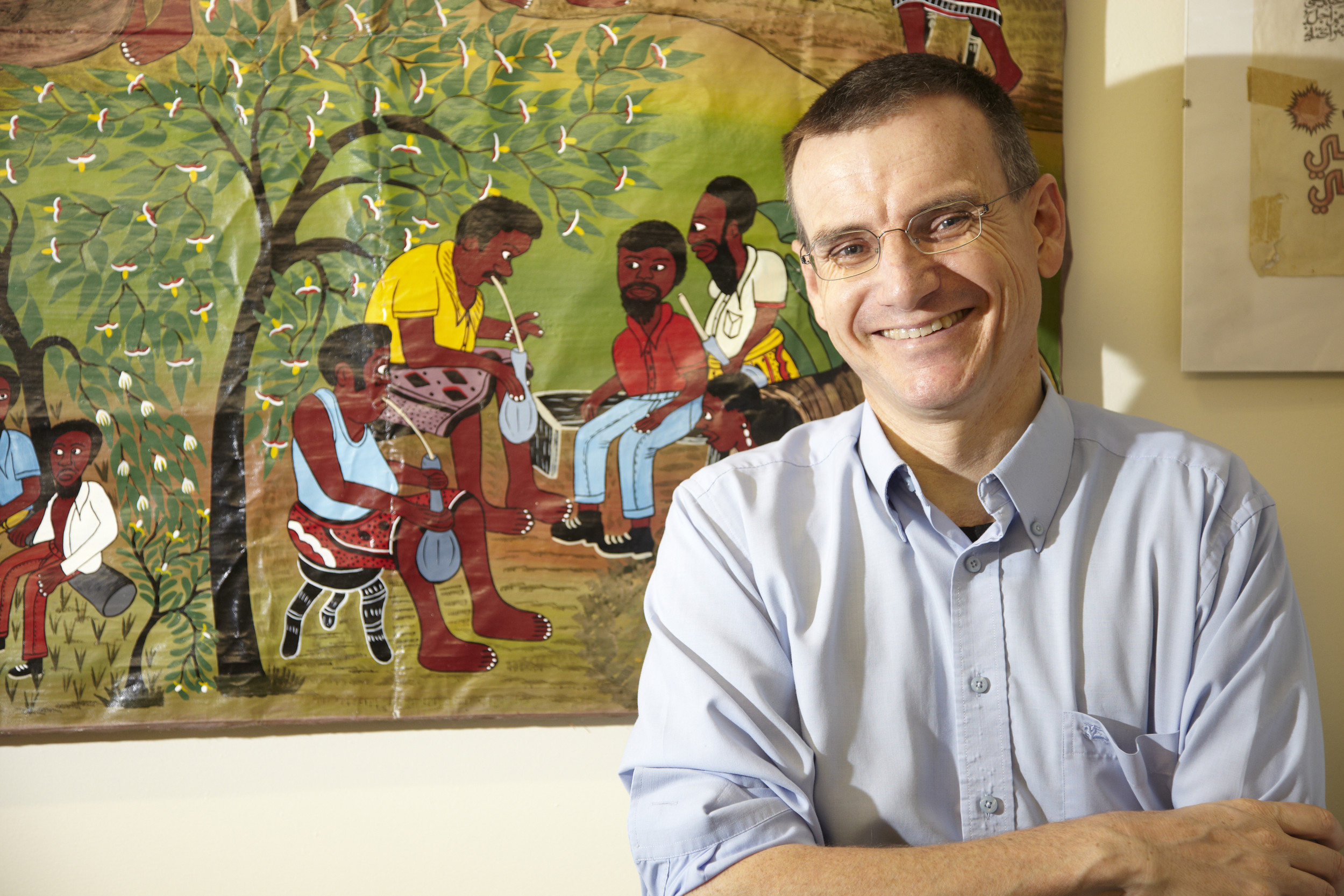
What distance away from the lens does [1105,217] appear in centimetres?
137

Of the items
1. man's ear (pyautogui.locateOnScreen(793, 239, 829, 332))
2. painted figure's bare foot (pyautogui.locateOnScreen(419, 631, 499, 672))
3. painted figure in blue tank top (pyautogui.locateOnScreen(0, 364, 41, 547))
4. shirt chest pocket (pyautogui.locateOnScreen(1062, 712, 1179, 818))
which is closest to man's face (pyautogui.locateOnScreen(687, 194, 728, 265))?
man's ear (pyautogui.locateOnScreen(793, 239, 829, 332))

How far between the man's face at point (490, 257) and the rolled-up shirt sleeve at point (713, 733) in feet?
1.85

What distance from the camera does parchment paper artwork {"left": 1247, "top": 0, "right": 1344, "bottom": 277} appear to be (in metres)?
1.33

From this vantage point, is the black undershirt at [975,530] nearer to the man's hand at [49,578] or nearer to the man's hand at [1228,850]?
the man's hand at [1228,850]

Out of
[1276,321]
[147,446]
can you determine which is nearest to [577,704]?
[147,446]

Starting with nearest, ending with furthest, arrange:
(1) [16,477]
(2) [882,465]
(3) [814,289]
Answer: (2) [882,465] < (3) [814,289] < (1) [16,477]

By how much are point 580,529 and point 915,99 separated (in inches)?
31.3

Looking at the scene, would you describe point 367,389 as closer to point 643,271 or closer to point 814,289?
point 643,271

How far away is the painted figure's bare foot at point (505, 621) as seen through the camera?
1295 millimetres

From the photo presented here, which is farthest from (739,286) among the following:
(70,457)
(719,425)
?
(70,457)

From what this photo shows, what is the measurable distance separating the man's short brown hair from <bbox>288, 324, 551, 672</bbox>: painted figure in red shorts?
0.76m

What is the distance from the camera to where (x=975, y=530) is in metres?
1.06

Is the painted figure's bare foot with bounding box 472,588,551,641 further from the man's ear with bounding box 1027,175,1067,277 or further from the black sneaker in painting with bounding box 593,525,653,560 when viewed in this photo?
the man's ear with bounding box 1027,175,1067,277

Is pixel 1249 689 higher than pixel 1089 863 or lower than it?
higher
